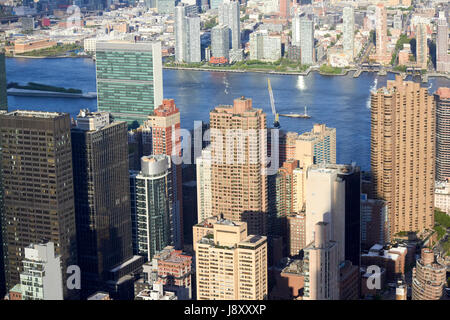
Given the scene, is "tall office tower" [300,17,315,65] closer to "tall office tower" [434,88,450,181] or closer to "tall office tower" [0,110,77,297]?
"tall office tower" [434,88,450,181]

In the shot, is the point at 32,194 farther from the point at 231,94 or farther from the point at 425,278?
the point at 231,94

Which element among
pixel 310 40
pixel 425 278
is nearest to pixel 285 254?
pixel 425 278

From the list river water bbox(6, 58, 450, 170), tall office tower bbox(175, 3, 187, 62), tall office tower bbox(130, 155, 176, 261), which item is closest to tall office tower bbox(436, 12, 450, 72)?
river water bbox(6, 58, 450, 170)

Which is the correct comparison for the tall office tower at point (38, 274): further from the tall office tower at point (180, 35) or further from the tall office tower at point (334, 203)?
the tall office tower at point (180, 35)

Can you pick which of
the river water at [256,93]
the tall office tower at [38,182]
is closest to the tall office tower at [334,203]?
the tall office tower at [38,182]

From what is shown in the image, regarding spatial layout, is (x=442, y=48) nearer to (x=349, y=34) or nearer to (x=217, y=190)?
(x=349, y=34)

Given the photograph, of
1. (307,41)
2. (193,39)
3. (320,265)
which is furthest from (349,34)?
(320,265)
